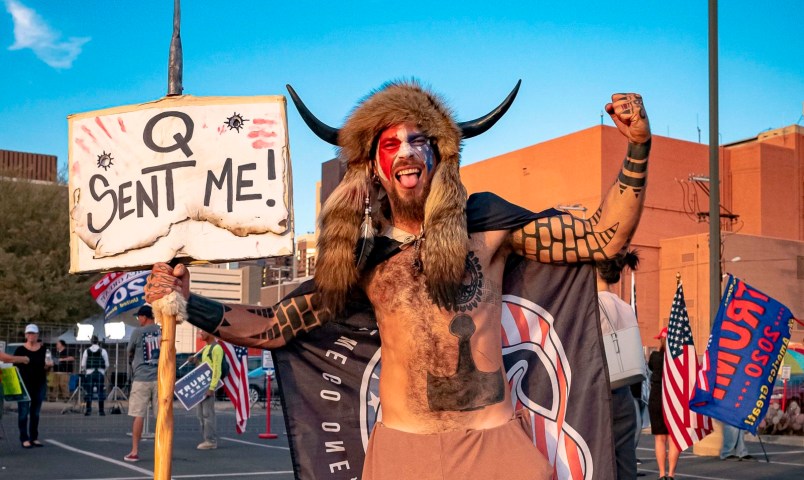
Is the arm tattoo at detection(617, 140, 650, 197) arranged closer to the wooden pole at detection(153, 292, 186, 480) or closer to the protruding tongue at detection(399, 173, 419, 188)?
the protruding tongue at detection(399, 173, 419, 188)

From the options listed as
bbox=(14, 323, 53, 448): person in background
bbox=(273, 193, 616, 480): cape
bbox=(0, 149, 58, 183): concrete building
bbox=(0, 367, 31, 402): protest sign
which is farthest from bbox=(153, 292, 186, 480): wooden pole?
bbox=(0, 149, 58, 183): concrete building

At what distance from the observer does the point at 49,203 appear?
32.8 m

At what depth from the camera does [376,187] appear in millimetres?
4379

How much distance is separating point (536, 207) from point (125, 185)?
51.3 meters

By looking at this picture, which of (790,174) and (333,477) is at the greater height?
(790,174)

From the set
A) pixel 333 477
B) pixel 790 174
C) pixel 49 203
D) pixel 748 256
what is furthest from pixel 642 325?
pixel 333 477

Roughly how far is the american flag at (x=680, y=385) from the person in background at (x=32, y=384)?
8451mm

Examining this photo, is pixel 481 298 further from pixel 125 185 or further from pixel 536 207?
pixel 536 207

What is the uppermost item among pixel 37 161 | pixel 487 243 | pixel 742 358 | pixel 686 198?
pixel 37 161

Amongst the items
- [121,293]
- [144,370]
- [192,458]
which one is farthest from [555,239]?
[121,293]

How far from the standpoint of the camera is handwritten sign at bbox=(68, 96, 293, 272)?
4.71 m

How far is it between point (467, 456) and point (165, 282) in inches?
61.7

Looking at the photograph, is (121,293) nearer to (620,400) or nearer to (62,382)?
(62,382)

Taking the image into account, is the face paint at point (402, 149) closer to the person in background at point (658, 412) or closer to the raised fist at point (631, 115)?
the raised fist at point (631, 115)
